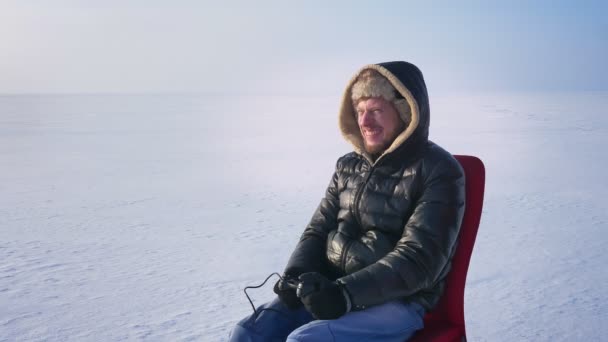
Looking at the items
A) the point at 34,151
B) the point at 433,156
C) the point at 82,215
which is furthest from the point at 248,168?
the point at 433,156

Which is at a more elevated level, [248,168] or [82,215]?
[82,215]

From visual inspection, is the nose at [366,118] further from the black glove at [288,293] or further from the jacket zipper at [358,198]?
the black glove at [288,293]

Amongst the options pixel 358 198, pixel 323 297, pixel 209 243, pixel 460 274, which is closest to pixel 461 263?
pixel 460 274

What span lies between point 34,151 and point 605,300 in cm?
1189

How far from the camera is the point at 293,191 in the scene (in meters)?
7.52

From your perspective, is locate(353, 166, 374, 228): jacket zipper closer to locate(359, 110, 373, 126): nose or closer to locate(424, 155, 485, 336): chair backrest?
locate(359, 110, 373, 126): nose

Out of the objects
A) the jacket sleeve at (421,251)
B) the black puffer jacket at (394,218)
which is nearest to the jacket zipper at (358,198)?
the black puffer jacket at (394,218)

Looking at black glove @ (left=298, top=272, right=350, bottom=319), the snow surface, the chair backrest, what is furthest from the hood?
the snow surface

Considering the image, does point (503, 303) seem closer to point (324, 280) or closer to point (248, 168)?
point (324, 280)

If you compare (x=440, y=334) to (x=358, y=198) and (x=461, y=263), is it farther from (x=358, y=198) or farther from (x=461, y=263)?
(x=358, y=198)

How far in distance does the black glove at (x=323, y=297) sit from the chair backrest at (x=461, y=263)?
1.49 ft

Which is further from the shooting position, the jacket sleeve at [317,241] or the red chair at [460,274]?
the jacket sleeve at [317,241]

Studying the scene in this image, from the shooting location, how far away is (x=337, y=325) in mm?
1858

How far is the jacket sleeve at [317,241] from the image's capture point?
2.28 metres
